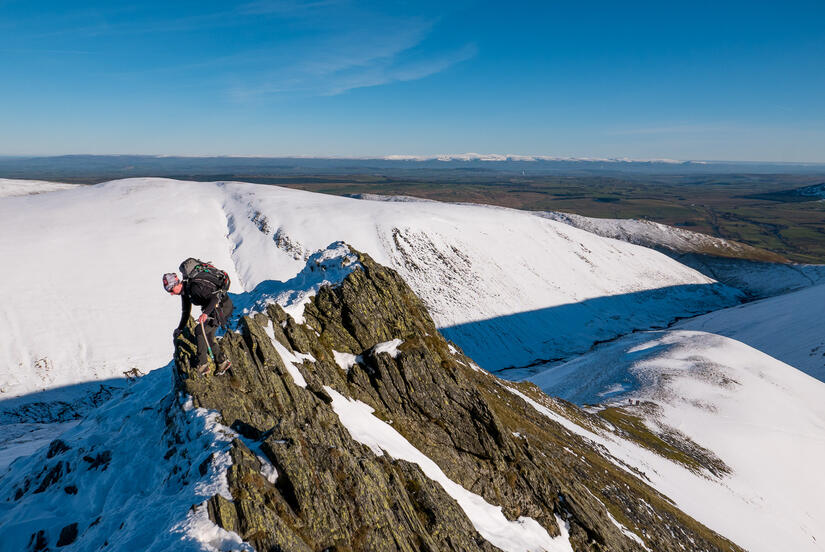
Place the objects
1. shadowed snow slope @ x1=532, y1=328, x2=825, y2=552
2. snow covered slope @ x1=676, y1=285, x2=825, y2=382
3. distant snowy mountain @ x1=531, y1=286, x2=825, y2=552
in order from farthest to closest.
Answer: snow covered slope @ x1=676, y1=285, x2=825, y2=382, distant snowy mountain @ x1=531, y1=286, x2=825, y2=552, shadowed snow slope @ x1=532, y1=328, x2=825, y2=552

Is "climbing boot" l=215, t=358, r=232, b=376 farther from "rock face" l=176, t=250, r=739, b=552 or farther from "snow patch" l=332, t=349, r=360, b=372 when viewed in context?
"snow patch" l=332, t=349, r=360, b=372

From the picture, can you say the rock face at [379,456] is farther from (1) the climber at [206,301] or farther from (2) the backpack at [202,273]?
(2) the backpack at [202,273]

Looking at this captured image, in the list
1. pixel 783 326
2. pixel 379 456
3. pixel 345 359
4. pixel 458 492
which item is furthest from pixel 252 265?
pixel 783 326

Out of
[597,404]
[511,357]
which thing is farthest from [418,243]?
[597,404]

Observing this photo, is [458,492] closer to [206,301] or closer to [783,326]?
[206,301]

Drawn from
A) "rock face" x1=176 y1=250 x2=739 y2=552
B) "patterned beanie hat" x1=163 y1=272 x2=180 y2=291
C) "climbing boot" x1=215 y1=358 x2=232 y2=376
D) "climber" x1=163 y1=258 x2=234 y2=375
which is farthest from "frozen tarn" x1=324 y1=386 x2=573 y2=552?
"patterned beanie hat" x1=163 y1=272 x2=180 y2=291

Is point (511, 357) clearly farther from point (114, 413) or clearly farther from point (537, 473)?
point (114, 413)

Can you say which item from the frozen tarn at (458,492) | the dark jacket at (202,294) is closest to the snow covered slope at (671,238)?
the frozen tarn at (458,492)
